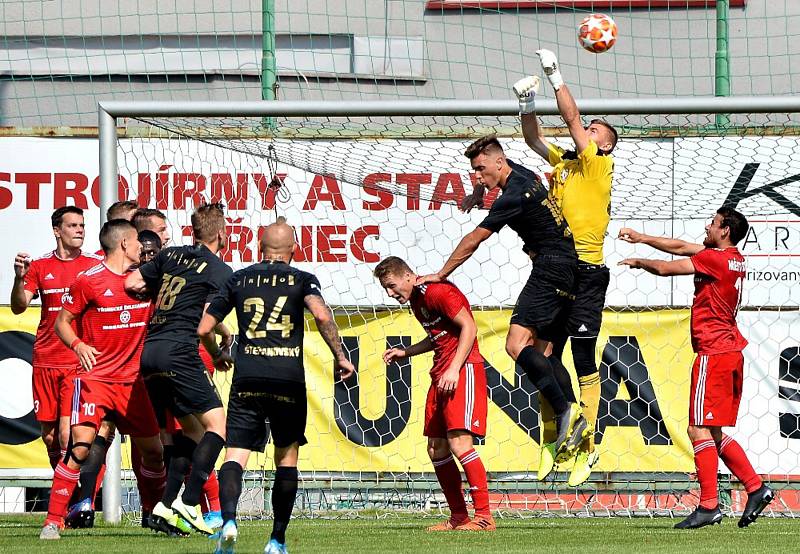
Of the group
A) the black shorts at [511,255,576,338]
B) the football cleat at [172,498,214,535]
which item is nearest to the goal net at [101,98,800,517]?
the black shorts at [511,255,576,338]

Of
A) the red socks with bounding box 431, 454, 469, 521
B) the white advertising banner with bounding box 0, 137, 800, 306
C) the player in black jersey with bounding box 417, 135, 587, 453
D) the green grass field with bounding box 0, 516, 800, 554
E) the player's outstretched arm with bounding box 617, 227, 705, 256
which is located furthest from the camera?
the white advertising banner with bounding box 0, 137, 800, 306

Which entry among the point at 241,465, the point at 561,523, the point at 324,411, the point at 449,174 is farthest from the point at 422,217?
the point at 241,465

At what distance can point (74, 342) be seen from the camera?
8.59 meters

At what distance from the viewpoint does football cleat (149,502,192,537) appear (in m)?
7.80

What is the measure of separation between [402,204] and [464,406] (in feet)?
10.3

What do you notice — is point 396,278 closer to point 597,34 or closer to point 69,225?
point 597,34

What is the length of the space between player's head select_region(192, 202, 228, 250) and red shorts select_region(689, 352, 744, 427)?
3470mm

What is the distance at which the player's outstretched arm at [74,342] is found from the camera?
27.9 ft

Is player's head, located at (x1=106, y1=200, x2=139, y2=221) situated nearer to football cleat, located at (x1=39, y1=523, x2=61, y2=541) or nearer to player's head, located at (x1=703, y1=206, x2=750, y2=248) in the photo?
football cleat, located at (x1=39, y1=523, x2=61, y2=541)

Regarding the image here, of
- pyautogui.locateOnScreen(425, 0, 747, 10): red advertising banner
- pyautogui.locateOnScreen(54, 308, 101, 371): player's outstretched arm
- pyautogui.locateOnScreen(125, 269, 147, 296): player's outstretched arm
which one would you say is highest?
pyautogui.locateOnScreen(425, 0, 747, 10): red advertising banner

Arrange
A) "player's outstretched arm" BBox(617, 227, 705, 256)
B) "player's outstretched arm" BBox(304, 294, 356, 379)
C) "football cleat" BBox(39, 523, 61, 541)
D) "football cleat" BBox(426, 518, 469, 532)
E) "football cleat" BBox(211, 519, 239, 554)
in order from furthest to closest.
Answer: "player's outstretched arm" BBox(617, 227, 705, 256) → "football cleat" BBox(426, 518, 469, 532) → "football cleat" BBox(39, 523, 61, 541) → "player's outstretched arm" BBox(304, 294, 356, 379) → "football cleat" BBox(211, 519, 239, 554)

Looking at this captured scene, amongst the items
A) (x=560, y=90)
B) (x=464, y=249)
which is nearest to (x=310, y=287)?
(x=464, y=249)

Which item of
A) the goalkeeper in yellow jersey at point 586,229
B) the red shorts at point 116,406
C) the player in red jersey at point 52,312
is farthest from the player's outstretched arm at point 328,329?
the player in red jersey at point 52,312

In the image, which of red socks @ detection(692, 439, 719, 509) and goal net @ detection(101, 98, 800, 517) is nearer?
red socks @ detection(692, 439, 719, 509)
